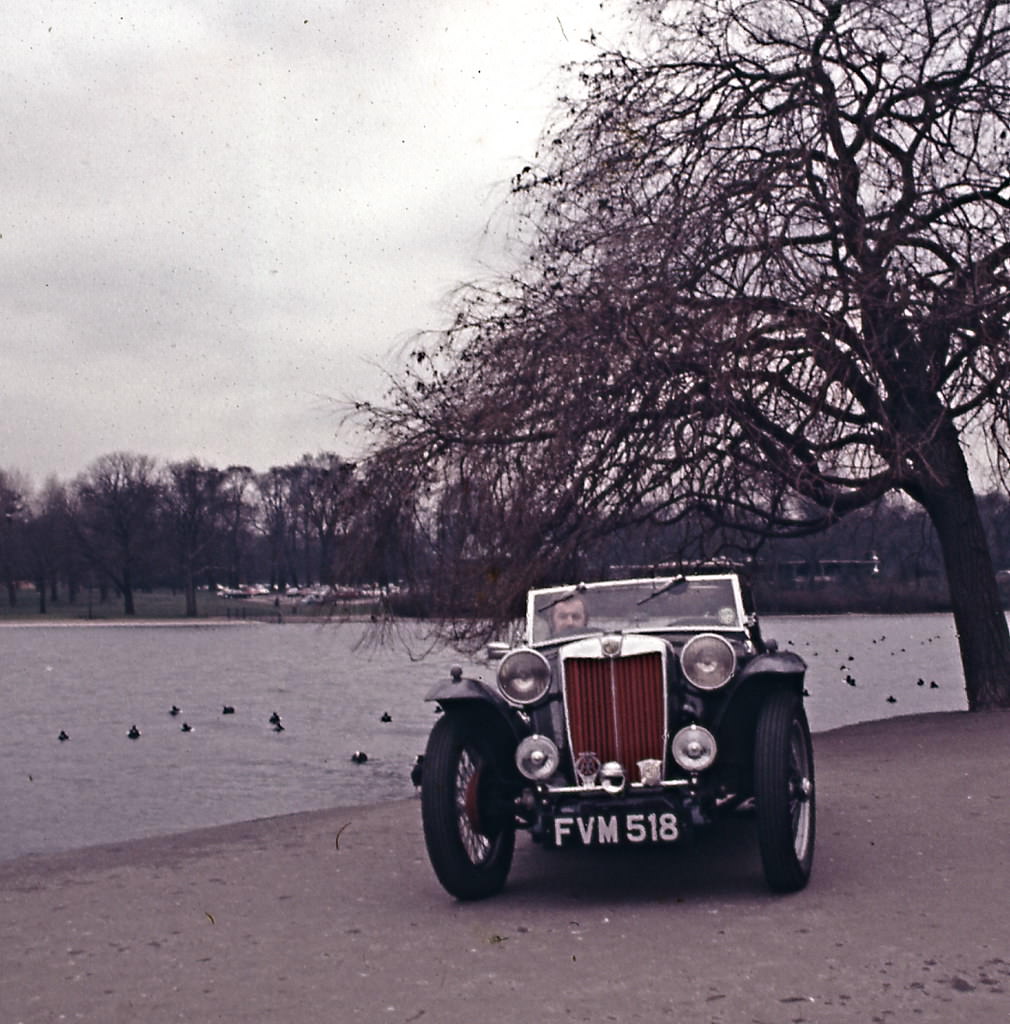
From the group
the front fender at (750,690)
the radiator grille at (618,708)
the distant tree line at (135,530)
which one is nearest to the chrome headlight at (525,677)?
the radiator grille at (618,708)

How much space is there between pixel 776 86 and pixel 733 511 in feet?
16.7

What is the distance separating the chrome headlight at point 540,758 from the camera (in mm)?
8703

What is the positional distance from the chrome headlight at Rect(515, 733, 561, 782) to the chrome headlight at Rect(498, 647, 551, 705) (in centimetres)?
36

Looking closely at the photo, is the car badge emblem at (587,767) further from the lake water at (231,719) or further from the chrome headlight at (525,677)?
the lake water at (231,719)

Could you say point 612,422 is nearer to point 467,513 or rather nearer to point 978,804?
point 467,513

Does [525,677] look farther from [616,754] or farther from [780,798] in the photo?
[780,798]

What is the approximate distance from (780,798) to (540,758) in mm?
1350

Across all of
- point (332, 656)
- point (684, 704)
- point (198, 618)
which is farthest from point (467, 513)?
point (198, 618)

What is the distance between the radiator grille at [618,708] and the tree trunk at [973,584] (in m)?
11.2

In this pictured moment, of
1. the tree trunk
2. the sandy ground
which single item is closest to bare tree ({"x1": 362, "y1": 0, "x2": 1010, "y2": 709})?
the tree trunk

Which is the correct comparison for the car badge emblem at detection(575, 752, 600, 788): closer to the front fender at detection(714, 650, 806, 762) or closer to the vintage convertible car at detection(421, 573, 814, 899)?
the vintage convertible car at detection(421, 573, 814, 899)

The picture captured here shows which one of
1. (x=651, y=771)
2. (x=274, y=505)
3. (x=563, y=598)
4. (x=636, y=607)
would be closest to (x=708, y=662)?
(x=651, y=771)

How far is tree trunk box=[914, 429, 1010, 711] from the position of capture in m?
19.2

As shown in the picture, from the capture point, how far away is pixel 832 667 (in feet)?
151
